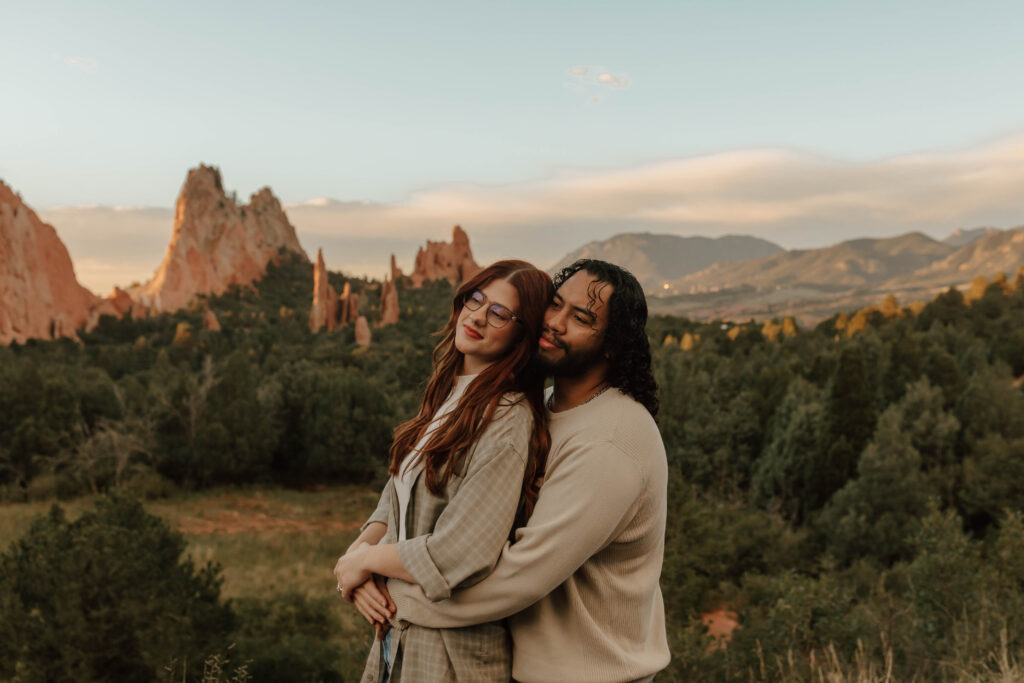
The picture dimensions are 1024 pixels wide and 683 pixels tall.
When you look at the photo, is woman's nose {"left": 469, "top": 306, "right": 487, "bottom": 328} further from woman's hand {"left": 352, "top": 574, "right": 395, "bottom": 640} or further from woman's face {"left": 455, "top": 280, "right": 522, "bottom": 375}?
woman's hand {"left": 352, "top": 574, "right": 395, "bottom": 640}

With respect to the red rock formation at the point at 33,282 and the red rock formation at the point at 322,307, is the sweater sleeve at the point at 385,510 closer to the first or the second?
the red rock formation at the point at 322,307

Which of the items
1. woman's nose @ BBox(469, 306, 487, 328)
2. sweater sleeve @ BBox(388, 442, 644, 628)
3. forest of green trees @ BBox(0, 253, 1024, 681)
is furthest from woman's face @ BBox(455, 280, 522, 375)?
forest of green trees @ BBox(0, 253, 1024, 681)

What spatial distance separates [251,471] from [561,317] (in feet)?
87.4

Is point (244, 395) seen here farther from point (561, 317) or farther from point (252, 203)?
point (252, 203)

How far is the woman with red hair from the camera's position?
5.07ft

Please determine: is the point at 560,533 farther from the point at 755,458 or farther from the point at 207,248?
the point at 207,248

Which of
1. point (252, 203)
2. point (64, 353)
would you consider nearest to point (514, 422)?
point (64, 353)

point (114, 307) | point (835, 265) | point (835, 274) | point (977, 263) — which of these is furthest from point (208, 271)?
point (835, 265)

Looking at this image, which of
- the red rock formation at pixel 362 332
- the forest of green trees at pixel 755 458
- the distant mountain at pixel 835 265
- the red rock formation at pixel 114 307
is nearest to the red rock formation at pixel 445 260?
the red rock formation at pixel 362 332

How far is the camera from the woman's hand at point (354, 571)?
1.75m

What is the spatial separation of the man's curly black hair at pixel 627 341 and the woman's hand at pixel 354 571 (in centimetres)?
78

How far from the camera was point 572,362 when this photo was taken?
1.74 meters

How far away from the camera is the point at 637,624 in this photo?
1.70 meters

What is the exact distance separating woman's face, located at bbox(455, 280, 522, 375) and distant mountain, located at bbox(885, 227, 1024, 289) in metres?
122
